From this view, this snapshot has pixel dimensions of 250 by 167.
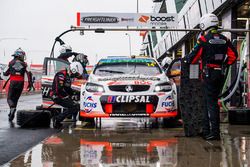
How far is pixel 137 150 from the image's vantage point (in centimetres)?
554

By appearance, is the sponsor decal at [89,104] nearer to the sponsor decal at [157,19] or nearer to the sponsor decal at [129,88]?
the sponsor decal at [129,88]

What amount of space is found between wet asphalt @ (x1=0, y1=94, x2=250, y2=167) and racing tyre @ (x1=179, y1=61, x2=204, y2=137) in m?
0.25

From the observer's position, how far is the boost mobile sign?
50.2 feet

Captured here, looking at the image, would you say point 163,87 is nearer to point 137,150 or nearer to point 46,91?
point 137,150

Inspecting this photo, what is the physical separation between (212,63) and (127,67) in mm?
2925

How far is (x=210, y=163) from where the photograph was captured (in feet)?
15.1

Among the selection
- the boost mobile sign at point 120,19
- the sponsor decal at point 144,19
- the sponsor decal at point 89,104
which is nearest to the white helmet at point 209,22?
the sponsor decal at point 89,104

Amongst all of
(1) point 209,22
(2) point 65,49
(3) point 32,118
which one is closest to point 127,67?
(3) point 32,118

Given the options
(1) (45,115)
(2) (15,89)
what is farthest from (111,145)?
(2) (15,89)

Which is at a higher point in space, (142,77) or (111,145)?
(142,77)

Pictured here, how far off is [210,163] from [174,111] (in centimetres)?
337

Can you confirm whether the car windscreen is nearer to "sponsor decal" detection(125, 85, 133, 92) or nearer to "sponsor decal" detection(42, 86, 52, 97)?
"sponsor decal" detection(125, 85, 133, 92)

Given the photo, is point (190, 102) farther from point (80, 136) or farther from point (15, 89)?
point (15, 89)

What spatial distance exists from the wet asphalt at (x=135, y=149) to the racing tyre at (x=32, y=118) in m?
0.93
